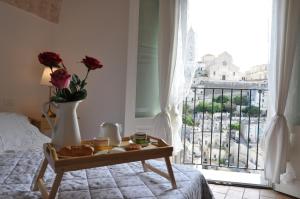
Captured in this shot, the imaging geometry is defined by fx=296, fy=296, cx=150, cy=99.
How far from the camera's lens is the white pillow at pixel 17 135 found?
2.10m

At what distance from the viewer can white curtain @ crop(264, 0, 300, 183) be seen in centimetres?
274

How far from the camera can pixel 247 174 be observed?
11.4 ft

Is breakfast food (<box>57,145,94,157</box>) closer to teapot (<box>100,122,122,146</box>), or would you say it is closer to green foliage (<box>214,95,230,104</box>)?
teapot (<box>100,122,122,146</box>)

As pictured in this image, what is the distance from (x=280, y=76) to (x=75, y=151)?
7.40ft

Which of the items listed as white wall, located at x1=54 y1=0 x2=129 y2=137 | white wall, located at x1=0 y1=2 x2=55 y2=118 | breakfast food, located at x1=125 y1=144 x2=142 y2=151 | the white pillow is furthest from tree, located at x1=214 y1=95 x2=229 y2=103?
breakfast food, located at x1=125 y1=144 x2=142 y2=151

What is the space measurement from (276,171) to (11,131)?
234 cm

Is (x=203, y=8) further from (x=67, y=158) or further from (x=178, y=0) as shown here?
(x=67, y=158)

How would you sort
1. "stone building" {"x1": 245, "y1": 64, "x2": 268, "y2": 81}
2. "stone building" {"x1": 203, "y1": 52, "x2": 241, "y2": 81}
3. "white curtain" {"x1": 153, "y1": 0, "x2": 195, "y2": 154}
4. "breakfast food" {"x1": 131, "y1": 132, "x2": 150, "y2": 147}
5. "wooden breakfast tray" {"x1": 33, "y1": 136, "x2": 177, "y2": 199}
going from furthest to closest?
1. "stone building" {"x1": 203, "y1": 52, "x2": 241, "y2": 81}
2. "stone building" {"x1": 245, "y1": 64, "x2": 268, "y2": 81}
3. "white curtain" {"x1": 153, "y1": 0, "x2": 195, "y2": 154}
4. "breakfast food" {"x1": 131, "y1": 132, "x2": 150, "y2": 147}
5. "wooden breakfast tray" {"x1": 33, "y1": 136, "x2": 177, "y2": 199}

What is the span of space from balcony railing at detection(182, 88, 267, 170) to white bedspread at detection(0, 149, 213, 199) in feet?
7.68

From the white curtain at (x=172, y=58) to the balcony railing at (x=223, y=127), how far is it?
78 cm

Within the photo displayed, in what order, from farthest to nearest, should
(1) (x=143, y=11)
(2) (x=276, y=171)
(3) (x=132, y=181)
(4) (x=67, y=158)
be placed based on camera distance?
(1) (x=143, y=11) < (2) (x=276, y=171) < (3) (x=132, y=181) < (4) (x=67, y=158)

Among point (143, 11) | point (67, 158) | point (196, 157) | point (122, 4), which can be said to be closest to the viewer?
point (67, 158)

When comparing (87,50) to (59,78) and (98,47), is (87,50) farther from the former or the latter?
(59,78)

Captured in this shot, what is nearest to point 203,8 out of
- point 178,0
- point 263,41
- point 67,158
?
point 178,0
